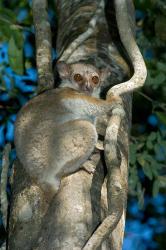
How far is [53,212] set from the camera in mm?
3035

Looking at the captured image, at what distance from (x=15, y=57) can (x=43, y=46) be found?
1430 millimetres

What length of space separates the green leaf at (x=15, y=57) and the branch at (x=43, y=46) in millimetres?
903

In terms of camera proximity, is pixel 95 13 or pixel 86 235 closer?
pixel 86 235

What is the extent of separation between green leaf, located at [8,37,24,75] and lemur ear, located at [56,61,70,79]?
1.14m

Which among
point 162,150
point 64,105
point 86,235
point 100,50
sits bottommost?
point 162,150

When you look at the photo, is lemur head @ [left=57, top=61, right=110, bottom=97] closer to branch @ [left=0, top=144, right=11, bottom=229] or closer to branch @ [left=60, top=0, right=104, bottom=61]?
branch @ [left=60, top=0, right=104, bottom=61]

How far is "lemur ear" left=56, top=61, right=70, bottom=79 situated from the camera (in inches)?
175

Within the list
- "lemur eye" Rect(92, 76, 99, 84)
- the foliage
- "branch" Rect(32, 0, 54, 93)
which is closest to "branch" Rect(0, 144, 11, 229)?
"branch" Rect(32, 0, 54, 93)

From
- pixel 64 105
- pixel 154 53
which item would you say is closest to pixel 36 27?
pixel 64 105

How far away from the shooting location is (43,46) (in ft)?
15.1

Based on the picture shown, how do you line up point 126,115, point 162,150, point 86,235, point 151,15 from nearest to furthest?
point 86,235 < point 126,115 < point 162,150 < point 151,15

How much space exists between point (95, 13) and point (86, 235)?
2.30 metres

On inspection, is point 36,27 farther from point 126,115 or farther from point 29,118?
point 126,115

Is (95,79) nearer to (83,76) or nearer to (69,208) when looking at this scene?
(83,76)
